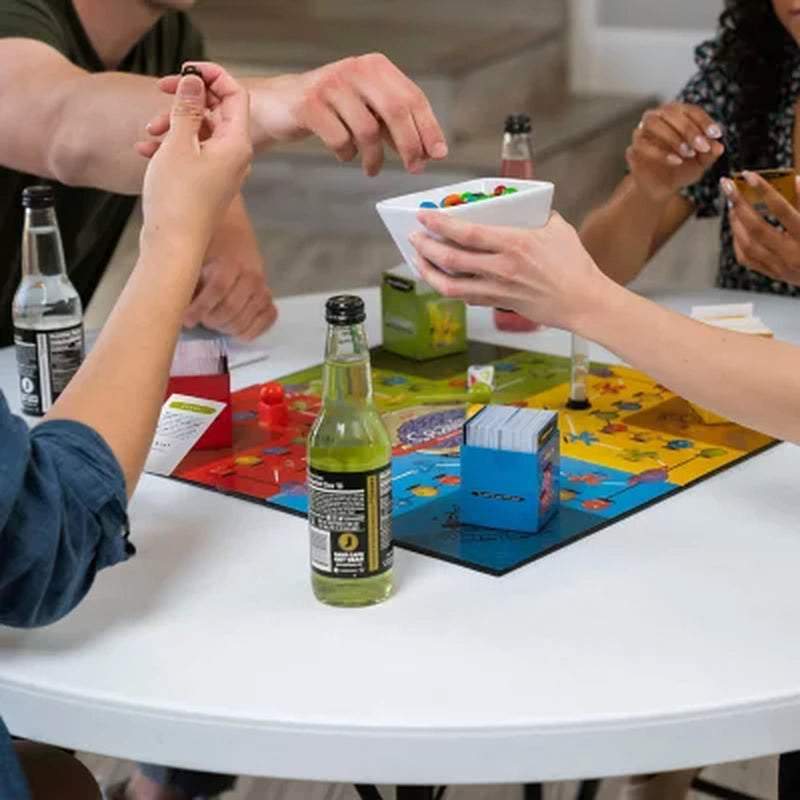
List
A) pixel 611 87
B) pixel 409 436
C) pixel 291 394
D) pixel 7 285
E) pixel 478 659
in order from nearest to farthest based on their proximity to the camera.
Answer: pixel 478 659
pixel 409 436
pixel 291 394
pixel 7 285
pixel 611 87

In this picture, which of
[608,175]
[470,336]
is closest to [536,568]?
[470,336]

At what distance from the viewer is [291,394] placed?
1.57m

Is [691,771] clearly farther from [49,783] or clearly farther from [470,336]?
[49,783]

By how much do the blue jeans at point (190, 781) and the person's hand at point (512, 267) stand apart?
858mm

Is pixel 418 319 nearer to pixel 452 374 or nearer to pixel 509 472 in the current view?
pixel 452 374

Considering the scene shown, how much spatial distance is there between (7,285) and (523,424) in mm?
1095

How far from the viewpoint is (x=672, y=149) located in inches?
74.5

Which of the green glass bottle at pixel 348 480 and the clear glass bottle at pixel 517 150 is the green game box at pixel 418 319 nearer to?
the clear glass bottle at pixel 517 150

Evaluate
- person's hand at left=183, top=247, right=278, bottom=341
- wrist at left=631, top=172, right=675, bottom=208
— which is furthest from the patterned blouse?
person's hand at left=183, top=247, right=278, bottom=341

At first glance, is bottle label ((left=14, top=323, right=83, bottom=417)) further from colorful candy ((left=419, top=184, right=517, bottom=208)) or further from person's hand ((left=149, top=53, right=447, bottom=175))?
colorful candy ((left=419, top=184, right=517, bottom=208))

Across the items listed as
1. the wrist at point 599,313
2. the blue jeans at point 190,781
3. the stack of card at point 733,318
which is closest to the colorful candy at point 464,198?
the wrist at point 599,313

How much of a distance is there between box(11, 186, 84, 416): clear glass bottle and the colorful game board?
0.19m

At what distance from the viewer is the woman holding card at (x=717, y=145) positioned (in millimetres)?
1905

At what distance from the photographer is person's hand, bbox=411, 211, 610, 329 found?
1.17 meters
